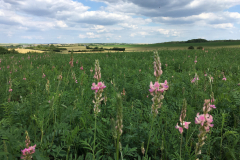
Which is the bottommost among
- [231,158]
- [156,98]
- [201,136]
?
[231,158]

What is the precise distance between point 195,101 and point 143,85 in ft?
4.50

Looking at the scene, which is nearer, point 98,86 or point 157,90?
point 157,90

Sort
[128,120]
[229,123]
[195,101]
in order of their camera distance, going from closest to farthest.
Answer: [128,120] → [229,123] → [195,101]

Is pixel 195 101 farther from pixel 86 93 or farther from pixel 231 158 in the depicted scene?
pixel 86 93

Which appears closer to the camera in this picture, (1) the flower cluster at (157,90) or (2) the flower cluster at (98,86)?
(1) the flower cluster at (157,90)

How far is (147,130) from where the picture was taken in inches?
88.6

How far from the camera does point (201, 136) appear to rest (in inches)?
50.5

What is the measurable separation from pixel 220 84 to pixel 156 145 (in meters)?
3.56

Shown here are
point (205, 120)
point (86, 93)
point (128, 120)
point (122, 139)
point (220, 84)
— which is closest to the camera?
point (205, 120)

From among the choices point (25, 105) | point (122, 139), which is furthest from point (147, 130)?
point (25, 105)

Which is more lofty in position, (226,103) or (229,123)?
(226,103)

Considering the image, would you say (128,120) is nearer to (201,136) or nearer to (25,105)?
(201,136)

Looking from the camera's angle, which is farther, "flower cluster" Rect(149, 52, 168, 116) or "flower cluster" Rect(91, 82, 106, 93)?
"flower cluster" Rect(91, 82, 106, 93)

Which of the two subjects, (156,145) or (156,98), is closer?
(156,98)
